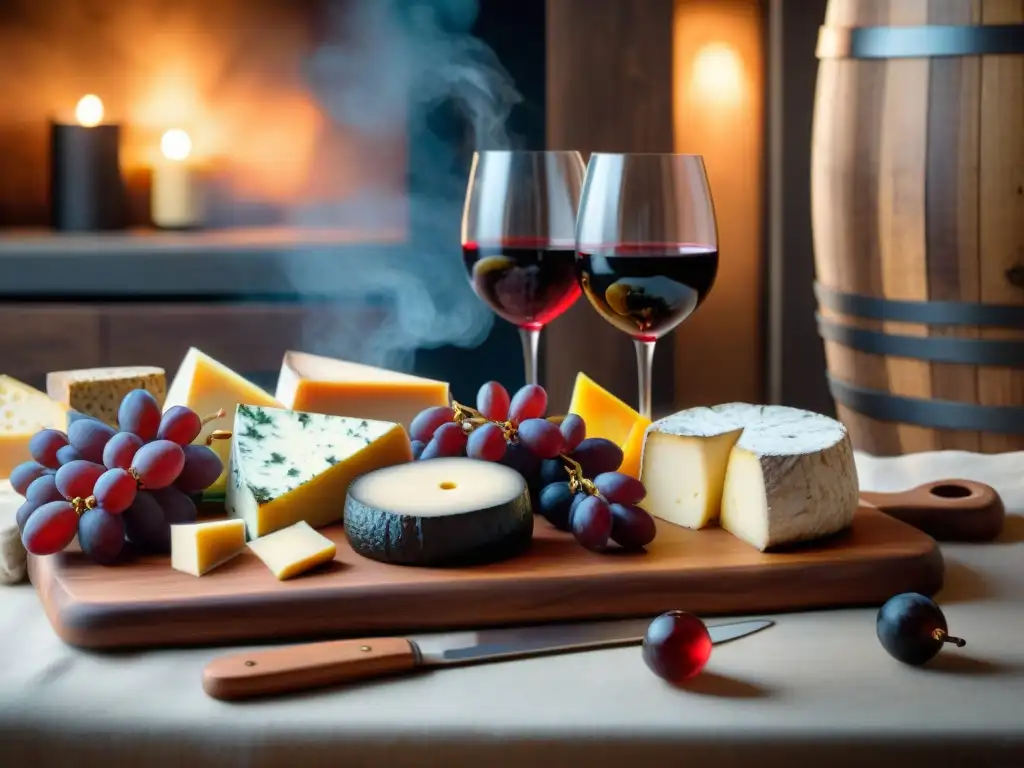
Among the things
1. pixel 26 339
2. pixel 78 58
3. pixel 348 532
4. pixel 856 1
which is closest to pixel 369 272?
pixel 26 339

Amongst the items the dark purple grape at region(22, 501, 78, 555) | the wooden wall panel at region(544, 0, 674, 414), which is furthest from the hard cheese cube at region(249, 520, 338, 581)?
the wooden wall panel at region(544, 0, 674, 414)

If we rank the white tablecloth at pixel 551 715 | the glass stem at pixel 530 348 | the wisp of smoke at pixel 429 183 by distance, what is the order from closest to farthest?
1. the white tablecloth at pixel 551 715
2. the glass stem at pixel 530 348
3. the wisp of smoke at pixel 429 183

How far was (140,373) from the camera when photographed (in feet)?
3.34

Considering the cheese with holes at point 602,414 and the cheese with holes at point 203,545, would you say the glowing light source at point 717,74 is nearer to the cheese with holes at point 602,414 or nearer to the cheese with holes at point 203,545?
the cheese with holes at point 602,414

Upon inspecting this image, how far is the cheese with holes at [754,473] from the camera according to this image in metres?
0.79

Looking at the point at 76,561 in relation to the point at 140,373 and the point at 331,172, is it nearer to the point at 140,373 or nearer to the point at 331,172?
the point at 140,373

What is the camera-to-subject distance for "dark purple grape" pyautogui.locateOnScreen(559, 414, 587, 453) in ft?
2.85

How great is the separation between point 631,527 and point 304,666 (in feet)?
0.79

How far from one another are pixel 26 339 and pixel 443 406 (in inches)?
70.8

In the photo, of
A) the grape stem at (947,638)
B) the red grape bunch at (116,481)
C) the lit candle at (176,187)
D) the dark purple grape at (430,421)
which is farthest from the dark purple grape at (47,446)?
the lit candle at (176,187)

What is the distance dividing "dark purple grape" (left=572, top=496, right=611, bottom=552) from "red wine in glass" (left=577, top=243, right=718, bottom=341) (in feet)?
0.67

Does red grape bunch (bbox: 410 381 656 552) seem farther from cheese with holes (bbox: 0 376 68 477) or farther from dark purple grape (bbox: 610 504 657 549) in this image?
cheese with holes (bbox: 0 376 68 477)

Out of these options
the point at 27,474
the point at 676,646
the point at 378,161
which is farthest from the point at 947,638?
the point at 378,161

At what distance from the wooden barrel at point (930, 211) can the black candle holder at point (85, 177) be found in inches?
63.4
